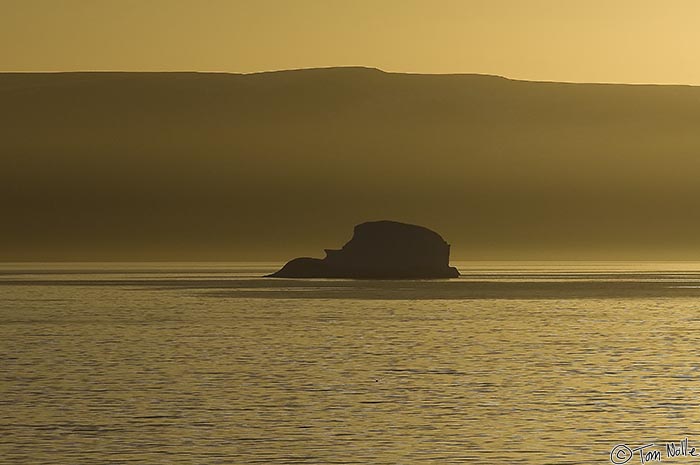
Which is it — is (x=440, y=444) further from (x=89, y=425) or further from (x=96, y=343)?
(x=96, y=343)

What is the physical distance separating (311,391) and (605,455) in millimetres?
19794

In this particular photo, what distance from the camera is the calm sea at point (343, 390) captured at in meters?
48.3

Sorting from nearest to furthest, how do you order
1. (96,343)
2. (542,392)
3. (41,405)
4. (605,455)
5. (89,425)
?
(605,455) < (89,425) < (41,405) < (542,392) < (96,343)

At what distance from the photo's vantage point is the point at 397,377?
2803 inches

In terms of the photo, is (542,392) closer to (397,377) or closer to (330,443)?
(397,377)

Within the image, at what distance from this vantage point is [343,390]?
6512 centimetres

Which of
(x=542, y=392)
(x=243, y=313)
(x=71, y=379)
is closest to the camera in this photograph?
(x=542, y=392)

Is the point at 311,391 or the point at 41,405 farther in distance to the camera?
the point at 311,391

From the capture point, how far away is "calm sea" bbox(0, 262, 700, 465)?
48.3m

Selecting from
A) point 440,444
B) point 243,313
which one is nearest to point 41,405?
point 440,444

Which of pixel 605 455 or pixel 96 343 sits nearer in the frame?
pixel 605 455

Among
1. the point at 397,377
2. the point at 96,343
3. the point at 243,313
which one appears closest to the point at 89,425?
the point at 397,377

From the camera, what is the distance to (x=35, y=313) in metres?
142

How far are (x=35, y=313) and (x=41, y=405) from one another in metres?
84.2
